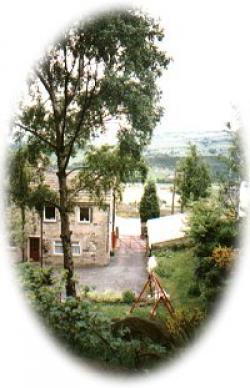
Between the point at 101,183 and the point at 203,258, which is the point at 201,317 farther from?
the point at 101,183

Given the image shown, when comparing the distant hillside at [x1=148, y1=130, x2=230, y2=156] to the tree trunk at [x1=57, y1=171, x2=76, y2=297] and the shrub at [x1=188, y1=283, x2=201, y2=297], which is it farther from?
the shrub at [x1=188, y1=283, x2=201, y2=297]

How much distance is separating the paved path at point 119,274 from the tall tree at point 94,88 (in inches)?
111

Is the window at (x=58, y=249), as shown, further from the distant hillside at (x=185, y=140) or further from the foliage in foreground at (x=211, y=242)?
the distant hillside at (x=185, y=140)

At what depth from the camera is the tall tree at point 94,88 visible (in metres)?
4.90

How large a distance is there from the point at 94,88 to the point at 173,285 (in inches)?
142

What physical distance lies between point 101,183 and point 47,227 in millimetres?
2688

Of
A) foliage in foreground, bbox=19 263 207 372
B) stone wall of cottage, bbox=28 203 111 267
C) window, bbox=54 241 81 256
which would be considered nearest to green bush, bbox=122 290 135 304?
stone wall of cottage, bbox=28 203 111 267

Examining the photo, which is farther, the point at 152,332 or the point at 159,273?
the point at 159,273

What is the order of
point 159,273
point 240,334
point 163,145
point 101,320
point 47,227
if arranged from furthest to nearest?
1. point 47,227
2. point 159,273
3. point 163,145
4. point 101,320
5. point 240,334

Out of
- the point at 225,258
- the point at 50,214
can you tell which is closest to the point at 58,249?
the point at 50,214

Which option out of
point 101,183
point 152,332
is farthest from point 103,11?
point 152,332

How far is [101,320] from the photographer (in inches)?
149

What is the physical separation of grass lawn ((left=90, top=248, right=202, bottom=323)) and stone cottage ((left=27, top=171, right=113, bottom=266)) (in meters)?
1.36

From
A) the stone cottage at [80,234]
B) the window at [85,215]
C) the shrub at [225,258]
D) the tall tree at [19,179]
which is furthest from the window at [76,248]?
the shrub at [225,258]
